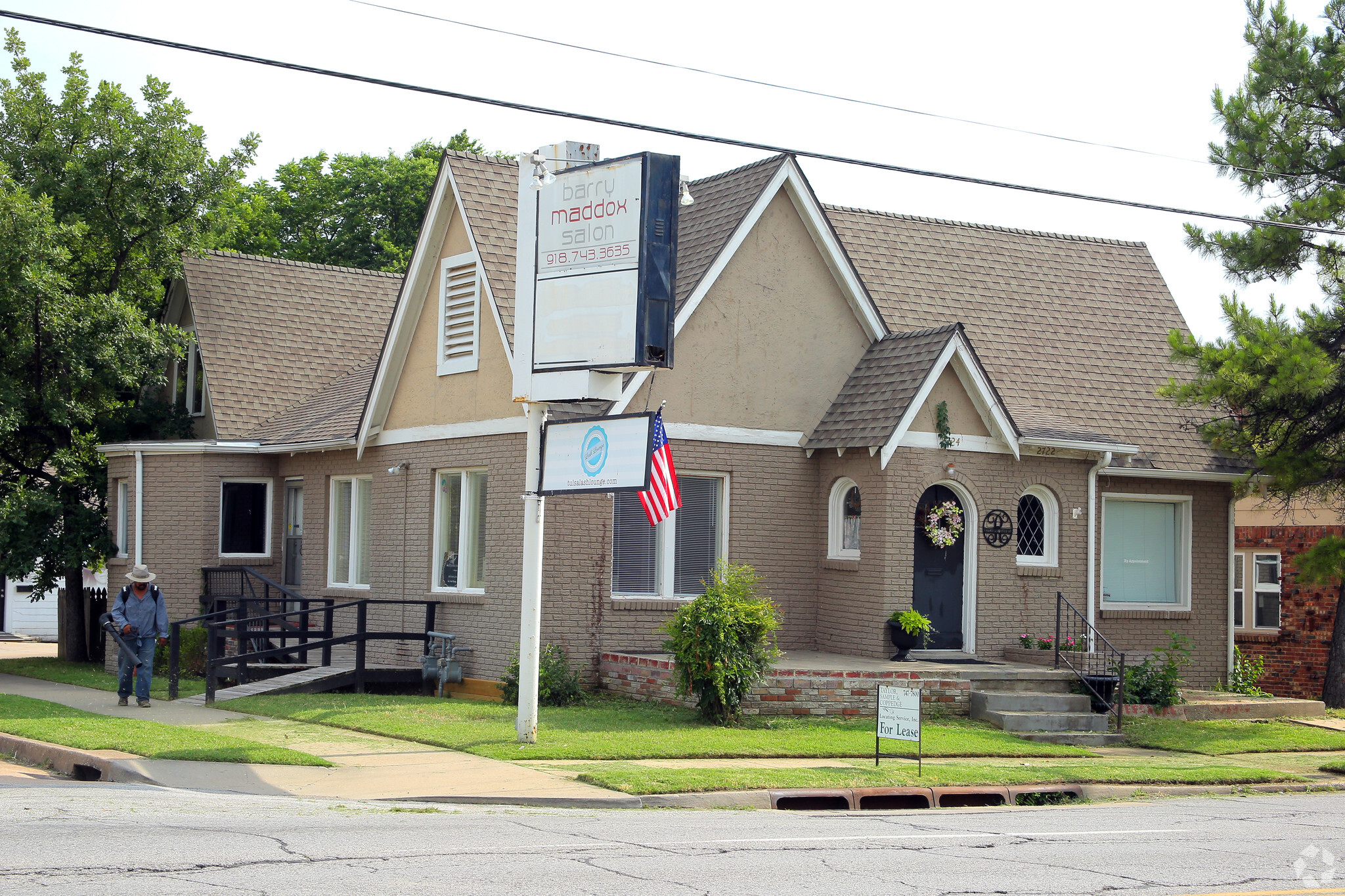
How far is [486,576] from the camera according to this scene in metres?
18.7

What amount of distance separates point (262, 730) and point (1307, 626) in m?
19.5

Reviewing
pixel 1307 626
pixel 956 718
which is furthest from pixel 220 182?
pixel 1307 626

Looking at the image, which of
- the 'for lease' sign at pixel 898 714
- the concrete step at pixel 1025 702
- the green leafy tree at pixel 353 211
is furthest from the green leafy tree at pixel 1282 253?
the green leafy tree at pixel 353 211

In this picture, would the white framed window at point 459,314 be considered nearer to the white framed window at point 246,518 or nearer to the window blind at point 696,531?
the window blind at point 696,531

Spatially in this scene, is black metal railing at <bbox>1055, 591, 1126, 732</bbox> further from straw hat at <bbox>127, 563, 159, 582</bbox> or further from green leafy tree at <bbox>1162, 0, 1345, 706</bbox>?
straw hat at <bbox>127, 563, 159, 582</bbox>

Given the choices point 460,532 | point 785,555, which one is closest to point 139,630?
point 460,532

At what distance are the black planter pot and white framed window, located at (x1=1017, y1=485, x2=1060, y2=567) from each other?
2712mm

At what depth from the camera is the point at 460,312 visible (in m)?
19.5

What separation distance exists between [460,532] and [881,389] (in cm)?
631

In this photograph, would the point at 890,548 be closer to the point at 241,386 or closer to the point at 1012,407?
the point at 1012,407

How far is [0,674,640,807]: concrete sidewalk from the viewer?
1129cm

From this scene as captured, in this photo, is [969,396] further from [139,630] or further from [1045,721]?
[139,630]

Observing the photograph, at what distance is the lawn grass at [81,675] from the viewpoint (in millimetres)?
19359

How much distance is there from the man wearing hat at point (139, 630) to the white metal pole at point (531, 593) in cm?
571
